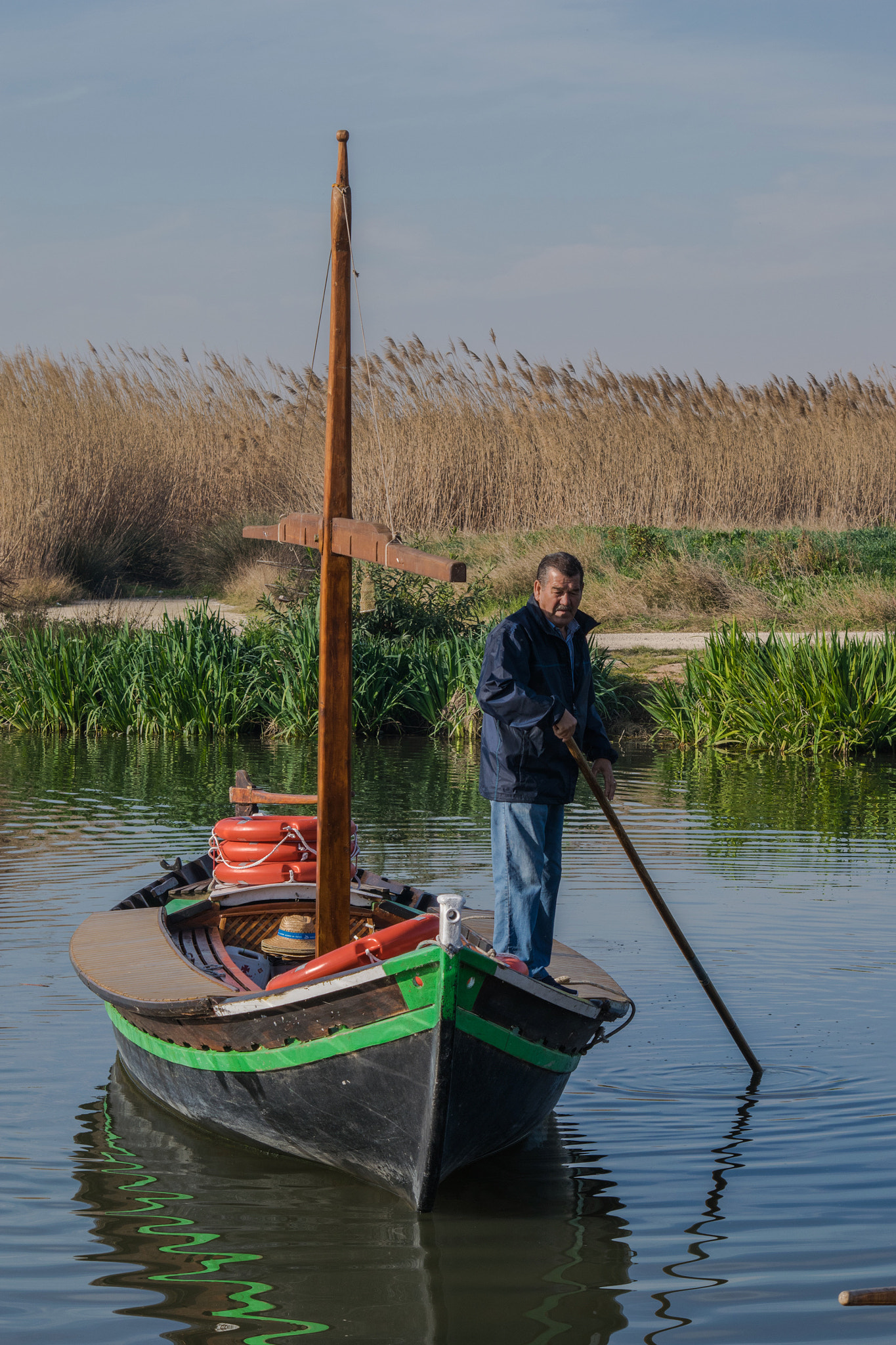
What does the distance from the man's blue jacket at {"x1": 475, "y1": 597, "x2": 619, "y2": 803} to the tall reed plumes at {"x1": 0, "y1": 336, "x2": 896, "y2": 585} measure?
1588cm

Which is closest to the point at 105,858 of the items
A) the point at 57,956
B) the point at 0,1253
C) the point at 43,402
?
the point at 57,956

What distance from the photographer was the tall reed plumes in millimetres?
22797

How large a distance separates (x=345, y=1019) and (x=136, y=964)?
1.41m

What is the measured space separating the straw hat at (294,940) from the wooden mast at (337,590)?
3.91ft

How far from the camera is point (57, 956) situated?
7.93 meters

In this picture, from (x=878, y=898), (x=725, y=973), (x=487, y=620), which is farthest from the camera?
(x=487, y=620)

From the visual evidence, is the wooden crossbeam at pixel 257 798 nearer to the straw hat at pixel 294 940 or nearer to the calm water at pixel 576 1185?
the straw hat at pixel 294 940

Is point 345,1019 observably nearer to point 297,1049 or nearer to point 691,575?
point 297,1049

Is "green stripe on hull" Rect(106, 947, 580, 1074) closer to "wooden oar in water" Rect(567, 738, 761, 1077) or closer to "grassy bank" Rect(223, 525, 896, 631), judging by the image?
"wooden oar in water" Rect(567, 738, 761, 1077)

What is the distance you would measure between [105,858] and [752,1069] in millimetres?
5242

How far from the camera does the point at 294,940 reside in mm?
6910

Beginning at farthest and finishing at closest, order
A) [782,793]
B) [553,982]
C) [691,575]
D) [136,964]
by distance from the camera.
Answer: [691,575] < [782,793] < [136,964] < [553,982]

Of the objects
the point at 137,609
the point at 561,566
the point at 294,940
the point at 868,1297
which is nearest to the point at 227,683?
the point at 137,609

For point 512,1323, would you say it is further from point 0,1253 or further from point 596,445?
point 596,445
